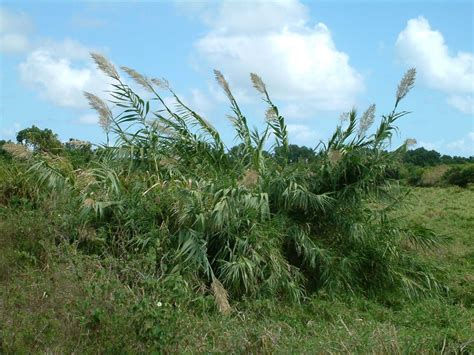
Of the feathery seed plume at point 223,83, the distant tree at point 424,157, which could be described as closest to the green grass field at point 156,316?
the feathery seed plume at point 223,83

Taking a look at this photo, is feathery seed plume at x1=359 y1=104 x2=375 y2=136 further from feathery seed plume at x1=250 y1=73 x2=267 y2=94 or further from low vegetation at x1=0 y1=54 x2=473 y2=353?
feathery seed plume at x1=250 y1=73 x2=267 y2=94

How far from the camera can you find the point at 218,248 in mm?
9883

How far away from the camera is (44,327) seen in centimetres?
653

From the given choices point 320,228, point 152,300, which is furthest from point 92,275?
point 320,228

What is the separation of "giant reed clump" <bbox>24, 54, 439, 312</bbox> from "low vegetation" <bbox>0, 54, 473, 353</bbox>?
0.02 metres

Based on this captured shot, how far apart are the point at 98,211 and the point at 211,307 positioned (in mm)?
2140

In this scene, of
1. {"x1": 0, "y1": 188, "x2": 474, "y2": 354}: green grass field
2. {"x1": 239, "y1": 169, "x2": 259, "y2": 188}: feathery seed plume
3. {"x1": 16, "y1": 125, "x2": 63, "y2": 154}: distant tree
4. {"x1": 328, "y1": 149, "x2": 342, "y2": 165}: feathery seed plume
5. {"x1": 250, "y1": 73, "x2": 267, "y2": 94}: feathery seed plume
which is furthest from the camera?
{"x1": 16, "y1": 125, "x2": 63, "y2": 154}: distant tree

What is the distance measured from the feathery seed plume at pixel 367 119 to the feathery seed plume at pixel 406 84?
1.54ft

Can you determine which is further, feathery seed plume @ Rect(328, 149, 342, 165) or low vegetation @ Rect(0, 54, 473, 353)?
feathery seed plume @ Rect(328, 149, 342, 165)

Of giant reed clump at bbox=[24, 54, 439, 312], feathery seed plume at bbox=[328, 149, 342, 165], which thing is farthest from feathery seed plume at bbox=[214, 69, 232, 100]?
feathery seed plume at bbox=[328, 149, 342, 165]

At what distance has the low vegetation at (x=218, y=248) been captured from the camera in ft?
21.9

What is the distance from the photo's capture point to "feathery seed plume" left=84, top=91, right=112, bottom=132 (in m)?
10.9

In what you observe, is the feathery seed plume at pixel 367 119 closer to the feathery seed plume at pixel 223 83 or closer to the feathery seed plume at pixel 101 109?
the feathery seed plume at pixel 223 83

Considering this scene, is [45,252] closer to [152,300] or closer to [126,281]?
[126,281]
